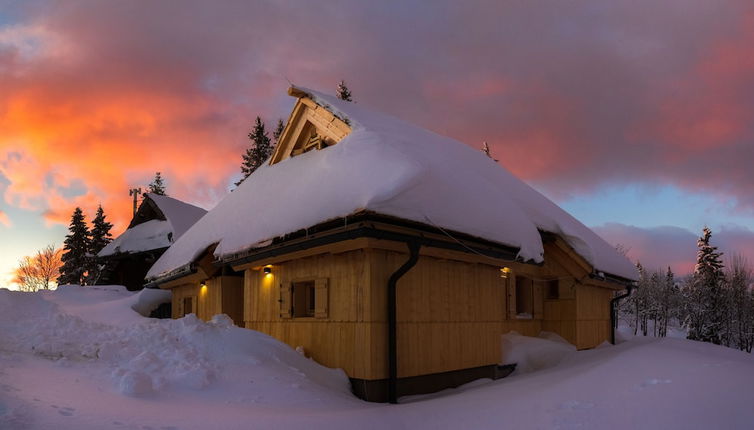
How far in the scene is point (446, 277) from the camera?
33.0 ft

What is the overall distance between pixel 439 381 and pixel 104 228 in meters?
41.8

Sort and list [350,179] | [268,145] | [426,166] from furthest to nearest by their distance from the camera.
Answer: [268,145], [426,166], [350,179]

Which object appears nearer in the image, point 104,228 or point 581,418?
point 581,418

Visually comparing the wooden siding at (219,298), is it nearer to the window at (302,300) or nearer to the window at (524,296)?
the window at (302,300)

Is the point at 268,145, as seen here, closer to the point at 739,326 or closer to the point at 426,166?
the point at 426,166

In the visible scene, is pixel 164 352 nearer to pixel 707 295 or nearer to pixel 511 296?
pixel 511 296

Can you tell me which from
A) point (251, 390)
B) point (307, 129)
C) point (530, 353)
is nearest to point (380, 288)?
point (251, 390)

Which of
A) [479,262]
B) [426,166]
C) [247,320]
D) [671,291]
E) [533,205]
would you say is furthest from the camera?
[671,291]

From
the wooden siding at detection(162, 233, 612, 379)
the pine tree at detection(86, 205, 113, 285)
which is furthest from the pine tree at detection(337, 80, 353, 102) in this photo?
the wooden siding at detection(162, 233, 612, 379)

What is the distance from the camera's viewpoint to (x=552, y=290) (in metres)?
15.4

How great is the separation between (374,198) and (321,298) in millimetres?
2636

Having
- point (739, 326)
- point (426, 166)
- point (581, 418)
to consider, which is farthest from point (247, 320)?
point (739, 326)

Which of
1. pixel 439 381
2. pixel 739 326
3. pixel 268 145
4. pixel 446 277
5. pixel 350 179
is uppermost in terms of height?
pixel 268 145

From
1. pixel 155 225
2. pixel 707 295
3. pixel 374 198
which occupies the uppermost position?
pixel 155 225
